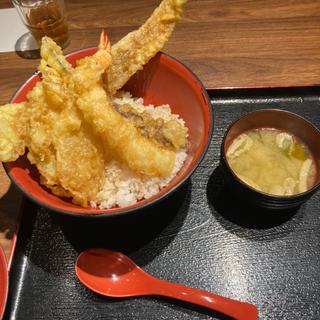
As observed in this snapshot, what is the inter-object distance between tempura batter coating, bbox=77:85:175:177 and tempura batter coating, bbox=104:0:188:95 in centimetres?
28

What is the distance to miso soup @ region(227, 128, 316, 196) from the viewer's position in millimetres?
1490

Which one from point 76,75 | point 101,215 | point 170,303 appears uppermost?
point 76,75

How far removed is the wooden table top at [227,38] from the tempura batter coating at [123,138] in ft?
2.75

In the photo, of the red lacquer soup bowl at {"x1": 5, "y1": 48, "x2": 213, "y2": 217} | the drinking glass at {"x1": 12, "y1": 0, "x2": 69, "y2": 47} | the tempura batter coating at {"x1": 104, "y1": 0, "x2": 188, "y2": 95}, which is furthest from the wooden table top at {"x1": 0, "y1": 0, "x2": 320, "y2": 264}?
the tempura batter coating at {"x1": 104, "y1": 0, "x2": 188, "y2": 95}

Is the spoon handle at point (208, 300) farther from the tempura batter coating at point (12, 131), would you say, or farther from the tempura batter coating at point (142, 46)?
the tempura batter coating at point (142, 46)

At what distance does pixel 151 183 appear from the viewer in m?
1.51

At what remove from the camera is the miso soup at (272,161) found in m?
1.49

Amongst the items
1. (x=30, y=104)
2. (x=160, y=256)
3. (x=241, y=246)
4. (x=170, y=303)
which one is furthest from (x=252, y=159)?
(x=30, y=104)

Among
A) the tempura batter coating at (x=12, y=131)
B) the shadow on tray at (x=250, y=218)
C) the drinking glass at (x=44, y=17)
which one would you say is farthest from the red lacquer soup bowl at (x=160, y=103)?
the drinking glass at (x=44, y=17)

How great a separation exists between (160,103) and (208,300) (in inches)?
39.0

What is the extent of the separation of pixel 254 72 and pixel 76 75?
48.0 inches

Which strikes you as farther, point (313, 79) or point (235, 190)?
point (313, 79)

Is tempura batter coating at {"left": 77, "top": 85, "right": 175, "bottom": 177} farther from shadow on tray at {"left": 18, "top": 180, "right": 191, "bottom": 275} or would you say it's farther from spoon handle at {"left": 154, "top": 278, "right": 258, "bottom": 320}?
spoon handle at {"left": 154, "top": 278, "right": 258, "bottom": 320}

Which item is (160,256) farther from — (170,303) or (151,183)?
(151,183)
